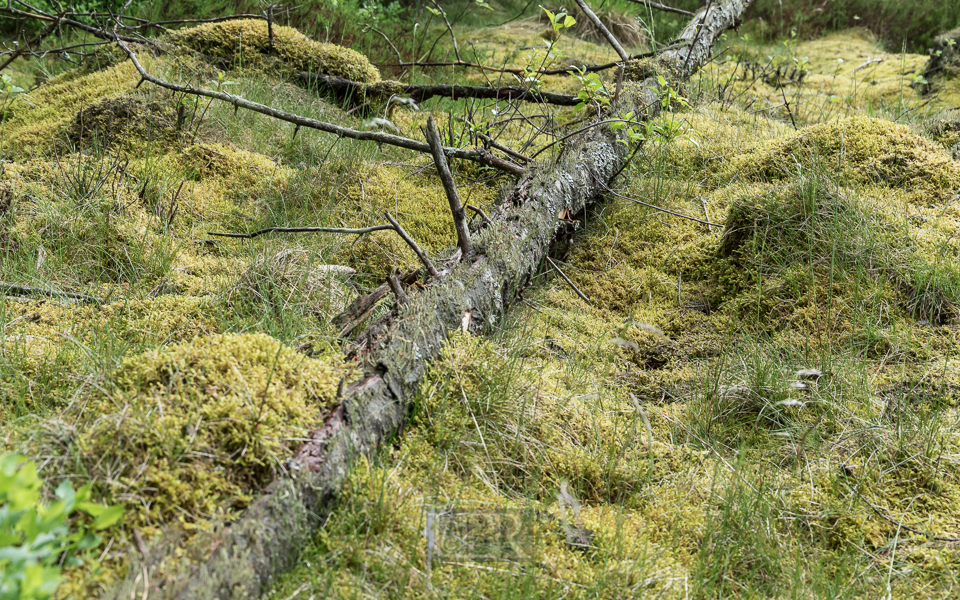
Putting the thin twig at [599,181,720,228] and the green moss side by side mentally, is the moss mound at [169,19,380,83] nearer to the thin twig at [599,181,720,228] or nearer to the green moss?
the green moss

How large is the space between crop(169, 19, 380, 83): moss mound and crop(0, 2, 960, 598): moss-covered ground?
740 mm

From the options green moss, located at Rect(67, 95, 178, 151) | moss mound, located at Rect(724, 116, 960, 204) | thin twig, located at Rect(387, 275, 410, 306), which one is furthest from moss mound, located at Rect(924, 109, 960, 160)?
green moss, located at Rect(67, 95, 178, 151)

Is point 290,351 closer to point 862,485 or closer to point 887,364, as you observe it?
point 862,485

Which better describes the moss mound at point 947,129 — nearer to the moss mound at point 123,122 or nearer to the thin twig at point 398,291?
the thin twig at point 398,291

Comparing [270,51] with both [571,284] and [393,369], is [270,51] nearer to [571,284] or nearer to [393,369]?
[571,284]

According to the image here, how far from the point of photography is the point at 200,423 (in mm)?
1563

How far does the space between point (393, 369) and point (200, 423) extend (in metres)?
0.56

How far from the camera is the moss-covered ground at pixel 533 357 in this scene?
159 cm

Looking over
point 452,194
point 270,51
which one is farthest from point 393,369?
point 270,51

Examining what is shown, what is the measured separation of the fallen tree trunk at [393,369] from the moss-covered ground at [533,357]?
0.20 feet

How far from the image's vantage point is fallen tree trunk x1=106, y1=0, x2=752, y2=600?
4.36 ft

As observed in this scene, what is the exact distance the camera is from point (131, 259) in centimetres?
293

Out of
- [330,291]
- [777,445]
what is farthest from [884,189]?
[330,291]

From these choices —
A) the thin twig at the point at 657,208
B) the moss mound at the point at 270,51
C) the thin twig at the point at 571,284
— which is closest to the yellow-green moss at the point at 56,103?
the moss mound at the point at 270,51
